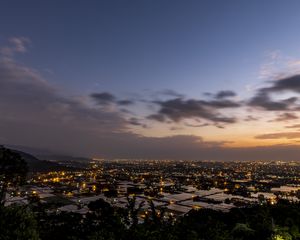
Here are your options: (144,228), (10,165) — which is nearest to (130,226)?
(144,228)

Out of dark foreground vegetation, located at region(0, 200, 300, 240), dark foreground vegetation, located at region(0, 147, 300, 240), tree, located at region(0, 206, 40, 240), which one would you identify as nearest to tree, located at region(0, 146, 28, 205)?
dark foreground vegetation, located at region(0, 147, 300, 240)

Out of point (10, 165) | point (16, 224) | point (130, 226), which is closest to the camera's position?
point (16, 224)

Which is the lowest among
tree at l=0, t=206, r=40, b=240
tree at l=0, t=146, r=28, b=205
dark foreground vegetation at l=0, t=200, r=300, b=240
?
dark foreground vegetation at l=0, t=200, r=300, b=240

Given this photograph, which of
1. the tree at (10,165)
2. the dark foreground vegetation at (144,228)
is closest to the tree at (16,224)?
the dark foreground vegetation at (144,228)

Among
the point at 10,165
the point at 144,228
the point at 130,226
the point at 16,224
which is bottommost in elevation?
the point at 130,226

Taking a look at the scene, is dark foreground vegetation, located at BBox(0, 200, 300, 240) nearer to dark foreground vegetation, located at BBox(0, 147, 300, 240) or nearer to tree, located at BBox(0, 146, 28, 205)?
dark foreground vegetation, located at BBox(0, 147, 300, 240)

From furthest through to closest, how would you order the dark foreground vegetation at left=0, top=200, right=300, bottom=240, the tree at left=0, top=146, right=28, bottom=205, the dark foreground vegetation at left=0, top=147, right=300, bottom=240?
the tree at left=0, top=146, right=28, bottom=205, the dark foreground vegetation at left=0, top=147, right=300, bottom=240, the dark foreground vegetation at left=0, top=200, right=300, bottom=240

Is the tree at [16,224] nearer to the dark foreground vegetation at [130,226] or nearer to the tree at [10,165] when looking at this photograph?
the dark foreground vegetation at [130,226]

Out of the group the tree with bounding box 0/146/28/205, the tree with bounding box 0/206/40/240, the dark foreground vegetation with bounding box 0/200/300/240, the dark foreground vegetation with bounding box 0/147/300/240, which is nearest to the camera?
the tree with bounding box 0/206/40/240

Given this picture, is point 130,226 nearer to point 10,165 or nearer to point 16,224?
point 10,165

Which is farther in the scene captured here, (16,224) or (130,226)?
(130,226)

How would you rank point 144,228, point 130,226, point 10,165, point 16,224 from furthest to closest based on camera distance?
point 10,165, point 130,226, point 144,228, point 16,224
